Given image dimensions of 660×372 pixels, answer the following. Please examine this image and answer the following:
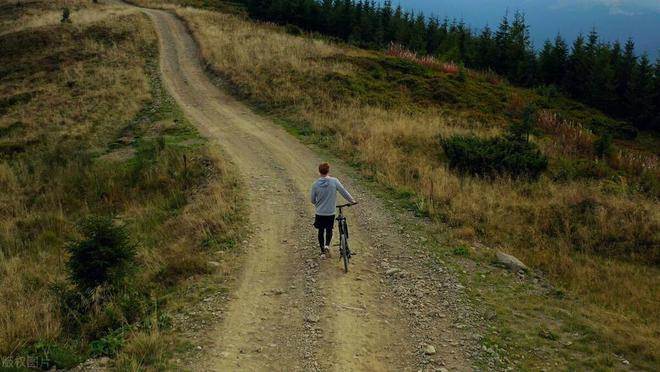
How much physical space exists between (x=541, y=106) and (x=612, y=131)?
503 cm

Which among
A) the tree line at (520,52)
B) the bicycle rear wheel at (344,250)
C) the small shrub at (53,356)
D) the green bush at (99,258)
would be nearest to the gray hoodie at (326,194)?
the bicycle rear wheel at (344,250)

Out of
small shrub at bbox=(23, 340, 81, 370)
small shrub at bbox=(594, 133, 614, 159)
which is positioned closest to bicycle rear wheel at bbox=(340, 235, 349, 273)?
small shrub at bbox=(23, 340, 81, 370)

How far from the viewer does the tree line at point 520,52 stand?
140 ft

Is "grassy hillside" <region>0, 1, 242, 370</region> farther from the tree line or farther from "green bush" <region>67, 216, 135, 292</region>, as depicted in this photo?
the tree line

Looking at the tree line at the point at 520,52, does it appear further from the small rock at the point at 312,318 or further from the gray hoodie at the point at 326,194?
the small rock at the point at 312,318

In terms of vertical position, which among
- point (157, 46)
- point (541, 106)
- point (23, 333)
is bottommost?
point (23, 333)

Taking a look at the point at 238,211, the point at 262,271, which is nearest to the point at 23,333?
the point at 262,271

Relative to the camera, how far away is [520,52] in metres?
48.3

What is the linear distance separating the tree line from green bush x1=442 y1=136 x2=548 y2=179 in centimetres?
2792

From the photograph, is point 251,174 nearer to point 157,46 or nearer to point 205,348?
point 205,348

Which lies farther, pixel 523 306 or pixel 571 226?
pixel 571 226

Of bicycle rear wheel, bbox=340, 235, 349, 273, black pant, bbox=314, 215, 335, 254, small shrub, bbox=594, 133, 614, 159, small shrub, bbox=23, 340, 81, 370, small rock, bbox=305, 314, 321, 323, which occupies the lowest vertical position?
small shrub, bbox=23, 340, 81, 370

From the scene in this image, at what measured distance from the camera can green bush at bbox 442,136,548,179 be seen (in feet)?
55.9

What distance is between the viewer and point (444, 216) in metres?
13.4
